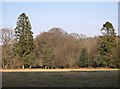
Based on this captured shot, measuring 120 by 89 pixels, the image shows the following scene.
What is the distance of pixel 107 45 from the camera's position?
51.7 m

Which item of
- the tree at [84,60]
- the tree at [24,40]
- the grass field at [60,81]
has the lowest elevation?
the grass field at [60,81]

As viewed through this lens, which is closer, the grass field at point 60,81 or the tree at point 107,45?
the grass field at point 60,81

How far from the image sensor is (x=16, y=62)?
51.4 metres

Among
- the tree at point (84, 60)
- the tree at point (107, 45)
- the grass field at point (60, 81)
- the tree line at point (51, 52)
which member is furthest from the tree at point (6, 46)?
the grass field at point (60, 81)

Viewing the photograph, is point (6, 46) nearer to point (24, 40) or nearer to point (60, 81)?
point (24, 40)

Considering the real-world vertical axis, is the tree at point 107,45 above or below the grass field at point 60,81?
above

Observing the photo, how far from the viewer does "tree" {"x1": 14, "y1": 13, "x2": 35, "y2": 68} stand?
51500mm

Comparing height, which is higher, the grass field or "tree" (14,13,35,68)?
"tree" (14,13,35,68)

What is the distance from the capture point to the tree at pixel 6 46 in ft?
168

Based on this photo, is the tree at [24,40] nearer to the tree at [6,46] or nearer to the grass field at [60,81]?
the tree at [6,46]

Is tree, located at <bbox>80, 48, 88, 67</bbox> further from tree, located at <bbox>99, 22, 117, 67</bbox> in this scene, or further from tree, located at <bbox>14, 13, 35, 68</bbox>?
tree, located at <bbox>14, 13, 35, 68</bbox>

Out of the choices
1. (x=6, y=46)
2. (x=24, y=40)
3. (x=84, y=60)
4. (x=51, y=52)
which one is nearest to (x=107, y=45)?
(x=84, y=60)

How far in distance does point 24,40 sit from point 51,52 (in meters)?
6.08

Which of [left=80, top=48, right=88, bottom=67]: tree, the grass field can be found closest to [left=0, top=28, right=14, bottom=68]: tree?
[left=80, top=48, right=88, bottom=67]: tree
